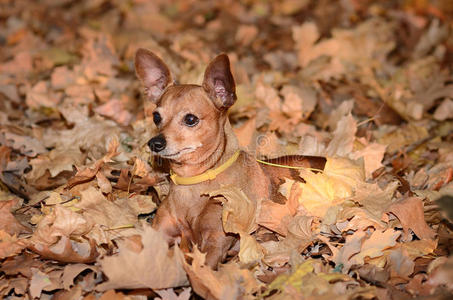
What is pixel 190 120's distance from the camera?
8.95 feet

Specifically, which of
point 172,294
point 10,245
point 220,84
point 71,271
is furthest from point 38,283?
point 220,84

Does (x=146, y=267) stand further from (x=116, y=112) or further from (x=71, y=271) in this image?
(x=116, y=112)

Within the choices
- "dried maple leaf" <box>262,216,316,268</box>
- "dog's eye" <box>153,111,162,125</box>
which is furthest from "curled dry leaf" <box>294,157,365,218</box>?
"dog's eye" <box>153,111,162,125</box>

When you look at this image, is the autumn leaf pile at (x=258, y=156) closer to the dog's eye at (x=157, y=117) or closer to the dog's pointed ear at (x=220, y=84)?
the dog's eye at (x=157, y=117)

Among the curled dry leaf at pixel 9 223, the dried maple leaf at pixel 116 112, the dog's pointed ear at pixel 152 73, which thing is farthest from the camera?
the dried maple leaf at pixel 116 112

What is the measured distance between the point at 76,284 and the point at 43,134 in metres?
1.73

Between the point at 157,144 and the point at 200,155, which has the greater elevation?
the point at 157,144

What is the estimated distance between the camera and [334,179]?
289cm

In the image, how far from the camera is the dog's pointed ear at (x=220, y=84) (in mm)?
2707

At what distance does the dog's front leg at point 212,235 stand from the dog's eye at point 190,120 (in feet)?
1.43

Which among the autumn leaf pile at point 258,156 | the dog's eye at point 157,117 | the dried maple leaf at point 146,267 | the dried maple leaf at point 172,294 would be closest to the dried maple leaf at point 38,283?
the autumn leaf pile at point 258,156

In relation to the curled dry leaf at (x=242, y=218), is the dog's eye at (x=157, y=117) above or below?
above

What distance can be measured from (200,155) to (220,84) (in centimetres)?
42

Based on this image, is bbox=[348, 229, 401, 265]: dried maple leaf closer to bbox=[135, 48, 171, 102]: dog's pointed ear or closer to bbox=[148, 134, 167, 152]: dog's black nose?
bbox=[148, 134, 167, 152]: dog's black nose
